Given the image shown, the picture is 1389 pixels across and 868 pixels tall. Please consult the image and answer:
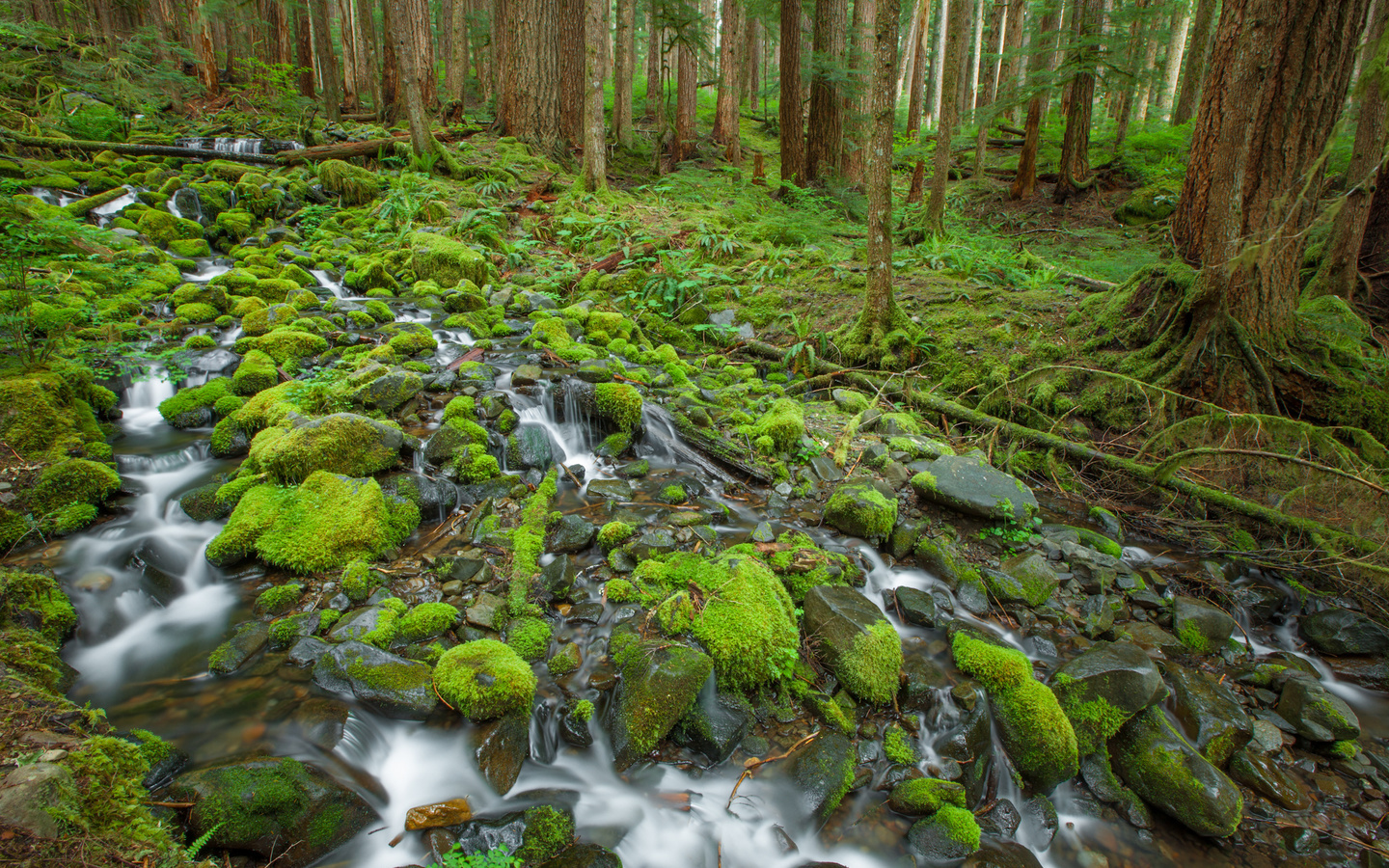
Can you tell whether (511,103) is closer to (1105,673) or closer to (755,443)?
(755,443)

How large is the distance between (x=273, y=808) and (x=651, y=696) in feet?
5.96

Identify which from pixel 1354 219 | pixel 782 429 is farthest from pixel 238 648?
pixel 1354 219

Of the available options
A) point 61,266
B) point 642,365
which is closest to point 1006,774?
point 642,365

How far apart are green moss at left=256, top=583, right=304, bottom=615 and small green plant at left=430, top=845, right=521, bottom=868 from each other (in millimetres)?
2080

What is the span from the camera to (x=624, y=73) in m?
15.9

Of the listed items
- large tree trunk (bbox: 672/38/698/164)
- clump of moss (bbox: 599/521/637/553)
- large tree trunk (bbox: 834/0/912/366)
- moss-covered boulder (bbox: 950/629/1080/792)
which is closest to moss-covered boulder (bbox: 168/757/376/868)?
clump of moss (bbox: 599/521/637/553)

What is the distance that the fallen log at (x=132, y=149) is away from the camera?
10.4 m

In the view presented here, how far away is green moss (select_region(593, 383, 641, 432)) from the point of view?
604cm

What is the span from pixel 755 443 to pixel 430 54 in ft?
55.8

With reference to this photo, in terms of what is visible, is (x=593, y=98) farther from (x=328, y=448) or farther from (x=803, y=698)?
(x=803, y=698)

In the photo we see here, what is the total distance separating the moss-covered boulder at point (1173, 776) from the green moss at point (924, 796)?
1197 mm

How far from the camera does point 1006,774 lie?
344 cm

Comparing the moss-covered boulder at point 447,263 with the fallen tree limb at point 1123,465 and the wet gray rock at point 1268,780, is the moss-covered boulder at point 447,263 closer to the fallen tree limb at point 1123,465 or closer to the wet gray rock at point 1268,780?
the fallen tree limb at point 1123,465

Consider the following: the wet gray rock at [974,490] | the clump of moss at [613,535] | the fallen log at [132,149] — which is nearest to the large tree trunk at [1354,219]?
the wet gray rock at [974,490]
